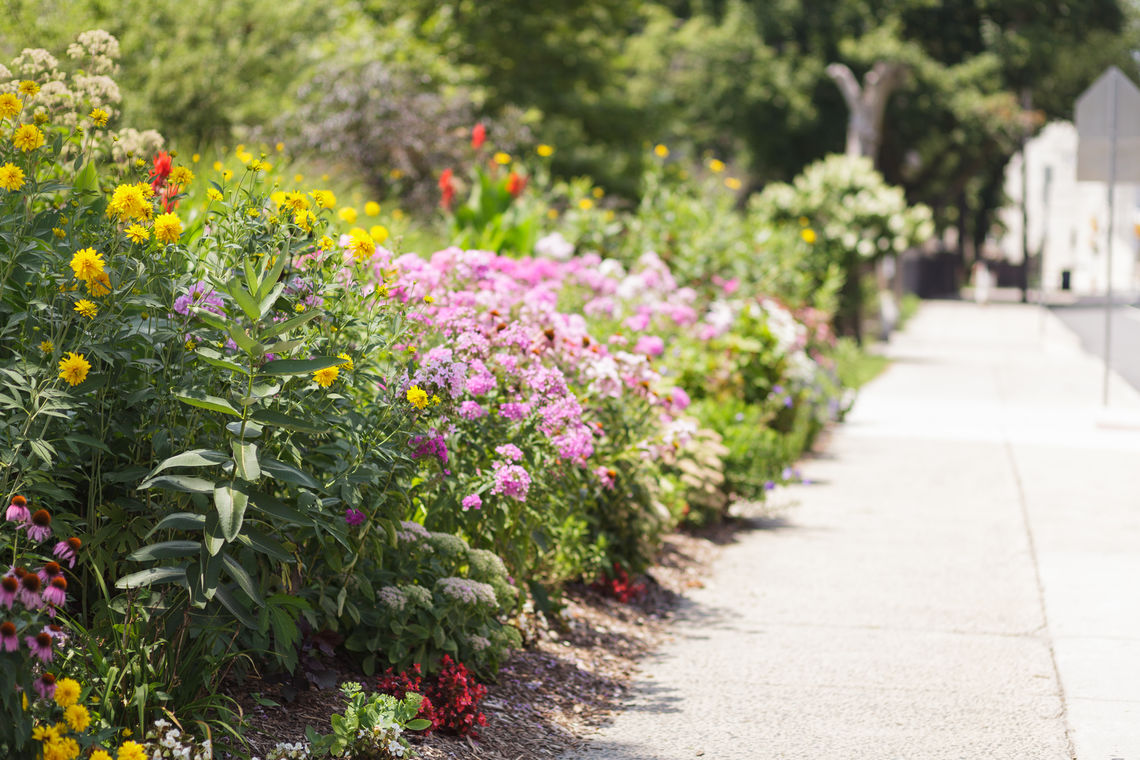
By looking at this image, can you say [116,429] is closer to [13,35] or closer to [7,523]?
[7,523]

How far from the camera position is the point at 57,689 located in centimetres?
269

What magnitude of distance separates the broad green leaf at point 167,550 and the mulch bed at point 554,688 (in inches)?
21.3

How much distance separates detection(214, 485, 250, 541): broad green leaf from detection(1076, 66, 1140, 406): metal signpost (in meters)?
10.4

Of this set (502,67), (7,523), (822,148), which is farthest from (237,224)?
(822,148)

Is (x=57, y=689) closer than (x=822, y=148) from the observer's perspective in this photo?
Yes

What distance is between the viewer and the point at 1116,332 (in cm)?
2523

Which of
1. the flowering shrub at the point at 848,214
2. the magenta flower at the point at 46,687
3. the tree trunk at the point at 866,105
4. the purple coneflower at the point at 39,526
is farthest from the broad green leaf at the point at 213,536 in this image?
the tree trunk at the point at 866,105

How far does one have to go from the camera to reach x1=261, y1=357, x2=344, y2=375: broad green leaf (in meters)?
3.25

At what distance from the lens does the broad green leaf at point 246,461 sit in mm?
3070

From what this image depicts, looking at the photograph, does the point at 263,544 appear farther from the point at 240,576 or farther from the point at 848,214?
the point at 848,214

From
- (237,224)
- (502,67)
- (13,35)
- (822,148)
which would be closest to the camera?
(237,224)

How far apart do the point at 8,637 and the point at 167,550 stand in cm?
68

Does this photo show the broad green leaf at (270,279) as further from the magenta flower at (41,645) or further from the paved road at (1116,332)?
the paved road at (1116,332)

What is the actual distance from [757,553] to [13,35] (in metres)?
7.52
